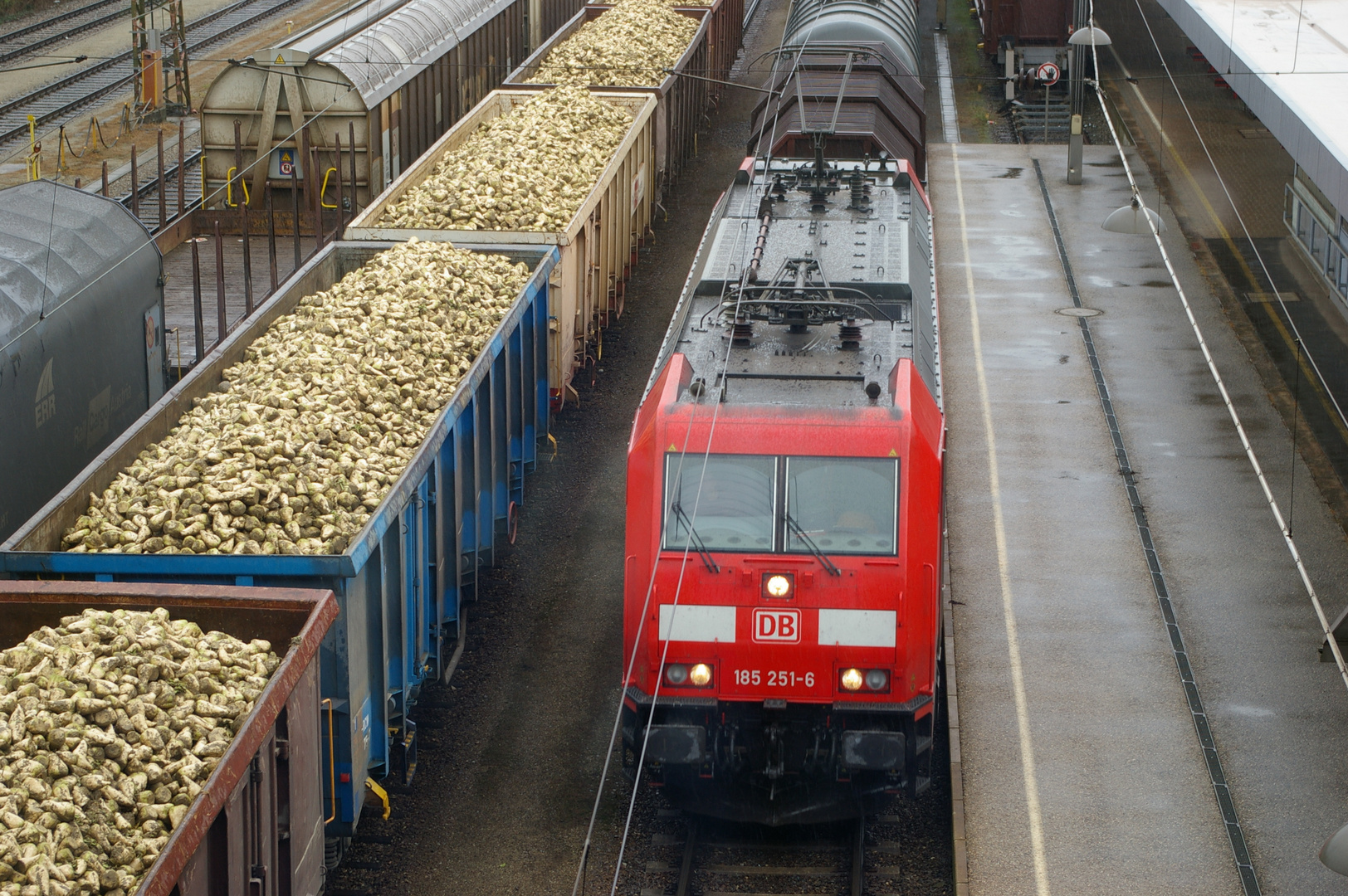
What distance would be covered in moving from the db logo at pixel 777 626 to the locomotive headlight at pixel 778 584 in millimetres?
107

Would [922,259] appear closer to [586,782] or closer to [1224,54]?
[586,782]

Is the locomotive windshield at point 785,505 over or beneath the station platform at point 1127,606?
over

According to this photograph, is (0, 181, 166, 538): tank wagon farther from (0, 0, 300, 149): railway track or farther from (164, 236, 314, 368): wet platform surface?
(0, 0, 300, 149): railway track

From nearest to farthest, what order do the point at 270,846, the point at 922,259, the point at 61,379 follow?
the point at 270,846
the point at 61,379
the point at 922,259

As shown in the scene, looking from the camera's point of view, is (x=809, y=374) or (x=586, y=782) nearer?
(x=809, y=374)

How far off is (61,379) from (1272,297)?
13.0 m

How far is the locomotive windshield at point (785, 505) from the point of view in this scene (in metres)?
9.32

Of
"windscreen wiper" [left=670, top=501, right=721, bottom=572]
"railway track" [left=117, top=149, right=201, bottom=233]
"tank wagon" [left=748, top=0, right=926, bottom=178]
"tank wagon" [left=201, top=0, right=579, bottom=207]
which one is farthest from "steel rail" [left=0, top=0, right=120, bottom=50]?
"windscreen wiper" [left=670, top=501, right=721, bottom=572]

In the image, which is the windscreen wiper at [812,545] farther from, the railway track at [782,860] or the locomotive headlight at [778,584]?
the railway track at [782,860]

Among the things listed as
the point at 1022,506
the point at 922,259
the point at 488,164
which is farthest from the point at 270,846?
the point at 488,164

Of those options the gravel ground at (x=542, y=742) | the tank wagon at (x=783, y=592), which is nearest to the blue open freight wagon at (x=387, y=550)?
the gravel ground at (x=542, y=742)

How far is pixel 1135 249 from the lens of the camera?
24.1m

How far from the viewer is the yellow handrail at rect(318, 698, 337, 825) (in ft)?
28.3

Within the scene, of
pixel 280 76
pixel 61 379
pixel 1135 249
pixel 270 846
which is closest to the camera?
pixel 270 846
